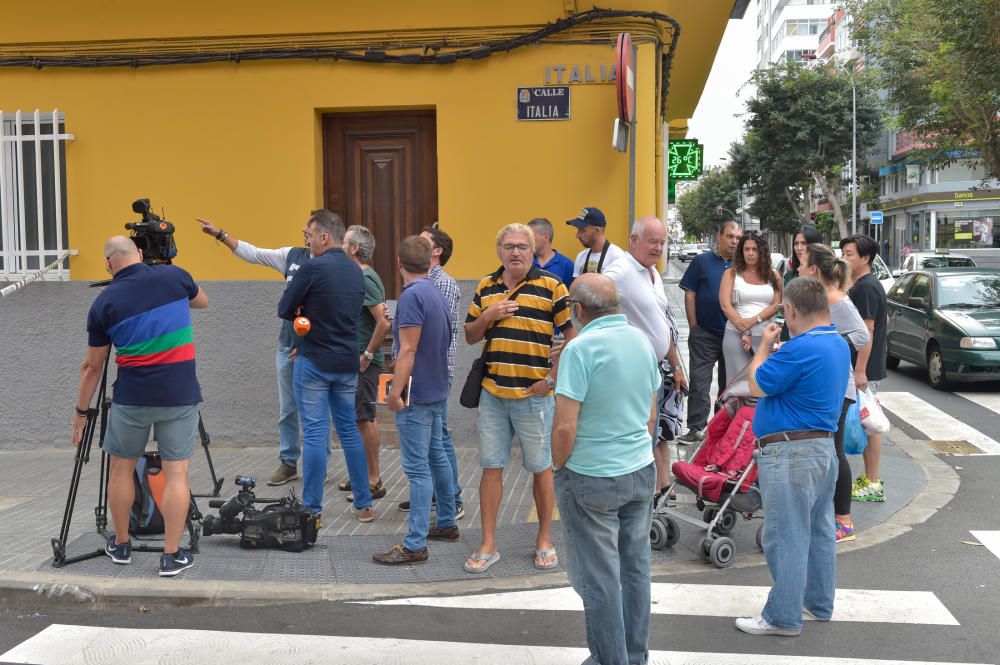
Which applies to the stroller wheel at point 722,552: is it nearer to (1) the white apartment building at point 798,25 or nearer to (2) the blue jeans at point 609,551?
(2) the blue jeans at point 609,551

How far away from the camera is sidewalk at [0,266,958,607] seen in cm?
518

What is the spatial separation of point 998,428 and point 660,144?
530cm

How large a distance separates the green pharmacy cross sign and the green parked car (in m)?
7.25

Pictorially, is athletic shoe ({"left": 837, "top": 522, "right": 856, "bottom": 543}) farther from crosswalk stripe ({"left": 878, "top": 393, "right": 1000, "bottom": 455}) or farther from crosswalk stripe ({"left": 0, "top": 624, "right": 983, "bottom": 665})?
crosswalk stripe ({"left": 878, "top": 393, "right": 1000, "bottom": 455})

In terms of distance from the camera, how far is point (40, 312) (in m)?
9.09

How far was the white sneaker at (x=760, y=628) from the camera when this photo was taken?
464 centimetres

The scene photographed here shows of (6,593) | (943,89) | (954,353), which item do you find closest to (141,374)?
(6,593)

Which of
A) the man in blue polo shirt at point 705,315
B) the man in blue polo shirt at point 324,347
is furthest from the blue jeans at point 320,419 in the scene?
the man in blue polo shirt at point 705,315

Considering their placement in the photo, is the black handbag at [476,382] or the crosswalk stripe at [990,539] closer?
the black handbag at [476,382]

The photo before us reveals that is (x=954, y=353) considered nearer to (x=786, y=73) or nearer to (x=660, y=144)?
(x=660, y=144)

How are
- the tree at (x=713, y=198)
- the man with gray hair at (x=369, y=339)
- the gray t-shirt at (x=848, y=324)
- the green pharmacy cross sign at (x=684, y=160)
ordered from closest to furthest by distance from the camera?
the gray t-shirt at (x=848, y=324) < the man with gray hair at (x=369, y=339) < the green pharmacy cross sign at (x=684, y=160) < the tree at (x=713, y=198)

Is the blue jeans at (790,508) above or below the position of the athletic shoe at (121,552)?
above

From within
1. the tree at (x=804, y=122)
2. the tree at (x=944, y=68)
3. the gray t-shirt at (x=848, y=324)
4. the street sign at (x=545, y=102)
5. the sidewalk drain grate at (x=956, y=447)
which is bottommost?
the sidewalk drain grate at (x=956, y=447)

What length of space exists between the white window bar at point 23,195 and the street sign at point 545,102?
4054 mm
